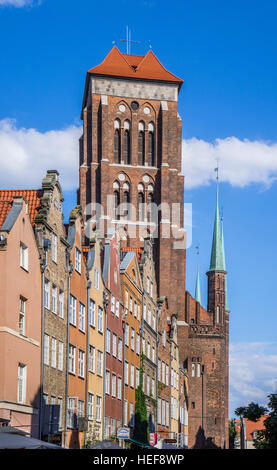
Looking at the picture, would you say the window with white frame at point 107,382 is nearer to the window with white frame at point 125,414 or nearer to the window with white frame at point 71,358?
the window with white frame at point 125,414

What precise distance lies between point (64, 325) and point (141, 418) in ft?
61.5

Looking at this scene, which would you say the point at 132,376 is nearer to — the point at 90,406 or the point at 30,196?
the point at 90,406

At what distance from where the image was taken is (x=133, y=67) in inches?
3661

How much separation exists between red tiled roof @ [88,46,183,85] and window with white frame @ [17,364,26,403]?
61.0m

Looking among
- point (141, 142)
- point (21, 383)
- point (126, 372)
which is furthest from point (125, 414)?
point (141, 142)

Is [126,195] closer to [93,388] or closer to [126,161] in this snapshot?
[126,161]

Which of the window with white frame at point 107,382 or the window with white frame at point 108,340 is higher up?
the window with white frame at point 108,340

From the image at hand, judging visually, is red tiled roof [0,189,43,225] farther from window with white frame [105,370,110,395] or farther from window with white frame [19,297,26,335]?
window with white frame [105,370,110,395]

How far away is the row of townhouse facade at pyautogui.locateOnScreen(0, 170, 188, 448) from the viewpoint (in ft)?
96.7

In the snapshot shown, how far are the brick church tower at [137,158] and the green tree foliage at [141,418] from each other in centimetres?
2890

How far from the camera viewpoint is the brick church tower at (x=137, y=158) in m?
84.1

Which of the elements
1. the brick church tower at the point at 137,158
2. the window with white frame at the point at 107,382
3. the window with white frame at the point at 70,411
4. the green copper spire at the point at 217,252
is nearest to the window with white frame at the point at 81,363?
the window with white frame at the point at 70,411
